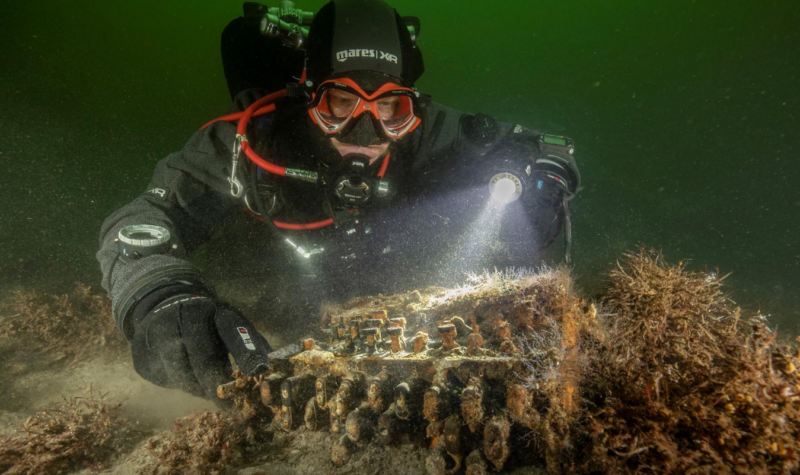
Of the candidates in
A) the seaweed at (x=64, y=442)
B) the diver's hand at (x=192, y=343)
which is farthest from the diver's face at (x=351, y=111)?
the seaweed at (x=64, y=442)

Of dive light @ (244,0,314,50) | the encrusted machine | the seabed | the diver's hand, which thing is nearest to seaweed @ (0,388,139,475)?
the seabed

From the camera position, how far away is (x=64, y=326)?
5.57 m

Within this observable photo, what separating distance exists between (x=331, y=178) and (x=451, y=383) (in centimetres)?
255

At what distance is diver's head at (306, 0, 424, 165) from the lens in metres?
3.57

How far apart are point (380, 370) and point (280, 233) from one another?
2532mm

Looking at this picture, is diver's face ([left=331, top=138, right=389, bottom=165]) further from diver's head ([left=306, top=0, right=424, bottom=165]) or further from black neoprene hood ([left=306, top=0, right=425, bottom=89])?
black neoprene hood ([left=306, top=0, right=425, bottom=89])

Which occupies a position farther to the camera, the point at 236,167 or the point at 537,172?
the point at 537,172

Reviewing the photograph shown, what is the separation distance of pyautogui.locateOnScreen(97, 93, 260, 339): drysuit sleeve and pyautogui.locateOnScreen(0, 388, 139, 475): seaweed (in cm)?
100

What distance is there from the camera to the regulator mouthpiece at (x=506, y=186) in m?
3.64

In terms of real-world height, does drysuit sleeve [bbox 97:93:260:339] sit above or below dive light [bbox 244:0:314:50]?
below

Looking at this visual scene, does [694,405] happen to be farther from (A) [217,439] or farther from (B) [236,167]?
(B) [236,167]

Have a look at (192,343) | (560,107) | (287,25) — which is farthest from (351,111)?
(560,107)

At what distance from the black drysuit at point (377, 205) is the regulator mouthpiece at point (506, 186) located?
0.21m

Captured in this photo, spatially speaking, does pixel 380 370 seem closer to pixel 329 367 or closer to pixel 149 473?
pixel 329 367
